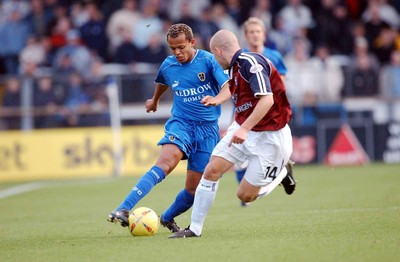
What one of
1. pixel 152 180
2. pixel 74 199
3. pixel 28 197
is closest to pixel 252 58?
pixel 152 180

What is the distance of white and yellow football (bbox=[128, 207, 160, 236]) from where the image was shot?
9.51m

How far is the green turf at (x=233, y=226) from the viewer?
7.85m

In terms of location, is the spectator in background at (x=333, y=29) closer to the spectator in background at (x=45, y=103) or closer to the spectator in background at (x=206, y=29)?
the spectator in background at (x=206, y=29)

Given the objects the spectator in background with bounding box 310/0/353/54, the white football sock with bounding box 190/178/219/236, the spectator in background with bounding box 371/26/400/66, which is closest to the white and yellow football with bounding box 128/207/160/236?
the white football sock with bounding box 190/178/219/236

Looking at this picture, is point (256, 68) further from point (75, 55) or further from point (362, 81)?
point (75, 55)

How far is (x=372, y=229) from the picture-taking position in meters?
9.21

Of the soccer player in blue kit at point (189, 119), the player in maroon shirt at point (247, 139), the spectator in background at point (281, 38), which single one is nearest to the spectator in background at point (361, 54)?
the spectator in background at point (281, 38)

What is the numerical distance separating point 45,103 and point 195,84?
11.1 metres

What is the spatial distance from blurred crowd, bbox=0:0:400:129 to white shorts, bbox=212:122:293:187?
464 inches

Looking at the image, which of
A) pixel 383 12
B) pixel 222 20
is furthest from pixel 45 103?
pixel 383 12

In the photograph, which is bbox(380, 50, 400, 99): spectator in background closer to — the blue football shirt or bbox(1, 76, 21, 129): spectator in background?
bbox(1, 76, 21, 129): spectator in background

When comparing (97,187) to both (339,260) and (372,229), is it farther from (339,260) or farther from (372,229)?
(339,260)

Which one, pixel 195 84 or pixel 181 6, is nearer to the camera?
pixel 195 84

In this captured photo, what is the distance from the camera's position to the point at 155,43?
21.5 meters
